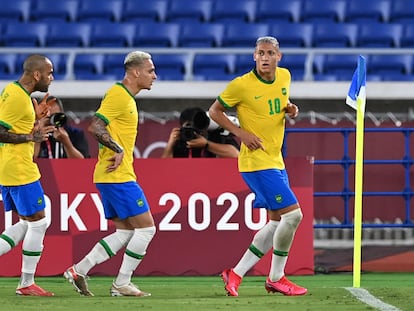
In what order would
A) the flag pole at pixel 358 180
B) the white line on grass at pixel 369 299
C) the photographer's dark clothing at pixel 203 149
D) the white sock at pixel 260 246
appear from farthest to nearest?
the photographer's dark clothing at pixel 203 149 < the flag pole at pixel 358 180 < the white sock at pixel 260 246 < the white line on grass at pixel 369 299

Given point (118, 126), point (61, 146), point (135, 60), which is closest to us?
point (118, 126)

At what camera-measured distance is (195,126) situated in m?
12.6

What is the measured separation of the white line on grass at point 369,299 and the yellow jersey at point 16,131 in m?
2.64

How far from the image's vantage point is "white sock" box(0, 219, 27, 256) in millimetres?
10062

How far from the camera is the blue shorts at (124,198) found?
384 inches

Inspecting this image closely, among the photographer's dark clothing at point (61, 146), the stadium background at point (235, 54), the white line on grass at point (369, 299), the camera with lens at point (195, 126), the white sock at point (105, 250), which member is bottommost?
the white line on grass at point (369, 299)

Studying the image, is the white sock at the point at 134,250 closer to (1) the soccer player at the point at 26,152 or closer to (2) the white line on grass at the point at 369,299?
(1) the soccer player at the point at 26,152

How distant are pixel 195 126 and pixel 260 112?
285cm

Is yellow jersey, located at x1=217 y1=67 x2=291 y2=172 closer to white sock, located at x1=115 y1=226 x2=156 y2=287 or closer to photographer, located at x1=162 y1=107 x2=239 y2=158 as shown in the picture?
white sock, located at x1=115 y1=226 x2=156 y2=287

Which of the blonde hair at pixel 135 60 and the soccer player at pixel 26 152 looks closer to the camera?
the soccer player at pixel 26 152

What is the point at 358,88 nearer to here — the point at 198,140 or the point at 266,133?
the point at 266,133

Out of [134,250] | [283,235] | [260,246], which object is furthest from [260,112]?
[134,250]

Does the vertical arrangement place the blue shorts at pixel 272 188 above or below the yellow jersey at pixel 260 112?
below

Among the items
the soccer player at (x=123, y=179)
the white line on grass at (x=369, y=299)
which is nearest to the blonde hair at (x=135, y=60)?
the soccer player at (x=123, y=179)
